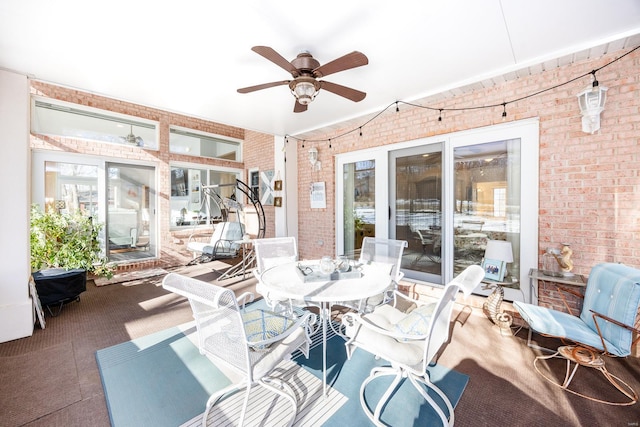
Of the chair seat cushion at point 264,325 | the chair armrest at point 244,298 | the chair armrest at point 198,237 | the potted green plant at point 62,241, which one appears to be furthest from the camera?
the chair armrest at point 198,237

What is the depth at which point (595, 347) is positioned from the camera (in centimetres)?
203

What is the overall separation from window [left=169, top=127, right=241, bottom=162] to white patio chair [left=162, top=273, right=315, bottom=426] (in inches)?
223

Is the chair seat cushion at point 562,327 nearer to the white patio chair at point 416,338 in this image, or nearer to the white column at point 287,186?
the white patio chair at point 416,338

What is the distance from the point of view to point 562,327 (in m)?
2.19

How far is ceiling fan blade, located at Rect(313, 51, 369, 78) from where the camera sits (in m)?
2.00

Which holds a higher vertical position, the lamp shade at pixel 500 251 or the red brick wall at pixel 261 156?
the red brick wall at pixel 261 156

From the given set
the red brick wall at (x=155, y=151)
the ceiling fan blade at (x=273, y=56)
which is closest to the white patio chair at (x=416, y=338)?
the ceiling fan blade at (x=273, y=56)

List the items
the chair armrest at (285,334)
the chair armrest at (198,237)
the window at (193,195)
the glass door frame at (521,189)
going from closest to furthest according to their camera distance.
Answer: the chair armrest at (285,334) → the glass door frame at (521,189) → the window at (193,195) → the chair armrest at (198,237)

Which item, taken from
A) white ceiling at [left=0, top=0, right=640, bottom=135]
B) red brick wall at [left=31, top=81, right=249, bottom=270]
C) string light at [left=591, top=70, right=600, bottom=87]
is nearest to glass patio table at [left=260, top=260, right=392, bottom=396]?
white ceiling at [left=0, top=0, right=640, bottom=135]

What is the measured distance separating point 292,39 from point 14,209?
11.4 feet

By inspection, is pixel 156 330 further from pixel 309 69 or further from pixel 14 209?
pixel 309 69

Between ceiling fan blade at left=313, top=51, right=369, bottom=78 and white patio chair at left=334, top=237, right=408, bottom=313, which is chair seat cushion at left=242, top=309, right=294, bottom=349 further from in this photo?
ceiling fan blade at left=313, top=51, right=369, bottom=78

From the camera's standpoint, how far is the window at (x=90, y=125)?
4.65 meters

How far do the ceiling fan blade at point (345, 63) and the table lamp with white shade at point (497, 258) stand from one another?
8.03ft
